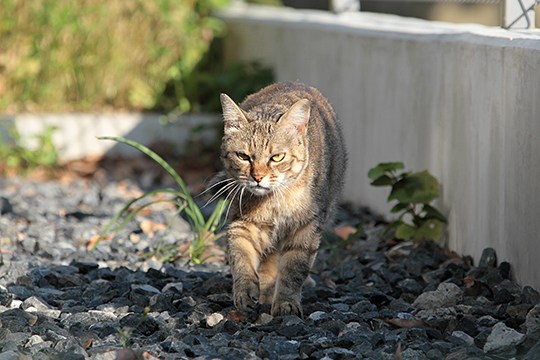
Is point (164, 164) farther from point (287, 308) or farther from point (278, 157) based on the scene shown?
point (287, 308)

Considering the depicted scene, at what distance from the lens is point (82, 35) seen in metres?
8.83

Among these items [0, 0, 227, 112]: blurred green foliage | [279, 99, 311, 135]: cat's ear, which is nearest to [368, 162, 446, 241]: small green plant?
[279, 99, 311, 135]: cat's ear

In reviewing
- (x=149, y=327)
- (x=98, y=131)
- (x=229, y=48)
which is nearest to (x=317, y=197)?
(x=149, y=327)

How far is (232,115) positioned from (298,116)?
10.6 inches

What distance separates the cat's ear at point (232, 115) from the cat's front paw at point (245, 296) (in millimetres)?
651

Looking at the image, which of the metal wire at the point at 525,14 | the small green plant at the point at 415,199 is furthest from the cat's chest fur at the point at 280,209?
the metal wire at the point at 525,14

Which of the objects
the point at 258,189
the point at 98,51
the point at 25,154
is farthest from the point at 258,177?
the point at 98,51

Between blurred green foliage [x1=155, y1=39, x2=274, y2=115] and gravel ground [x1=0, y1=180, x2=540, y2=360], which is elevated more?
blurred green foliage [x1=155, y1=39, x2=274, y2=115]

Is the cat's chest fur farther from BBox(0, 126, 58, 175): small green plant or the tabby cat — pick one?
Result: BBox(0, 126, 58, 175): small green plant

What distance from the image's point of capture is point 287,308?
399 cm

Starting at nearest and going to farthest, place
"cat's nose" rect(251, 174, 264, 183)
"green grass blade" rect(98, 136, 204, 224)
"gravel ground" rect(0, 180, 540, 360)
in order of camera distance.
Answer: "gravel ground" rect(0, 180, 540, 360) → "cat's nose" rect(251, 174, 264, 183) → "green grass blade" rect(98, 136, 204, 224)

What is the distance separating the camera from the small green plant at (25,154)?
7.75 metres

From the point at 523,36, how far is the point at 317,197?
1.09 metres

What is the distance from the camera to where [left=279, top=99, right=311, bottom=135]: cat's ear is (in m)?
4.20
